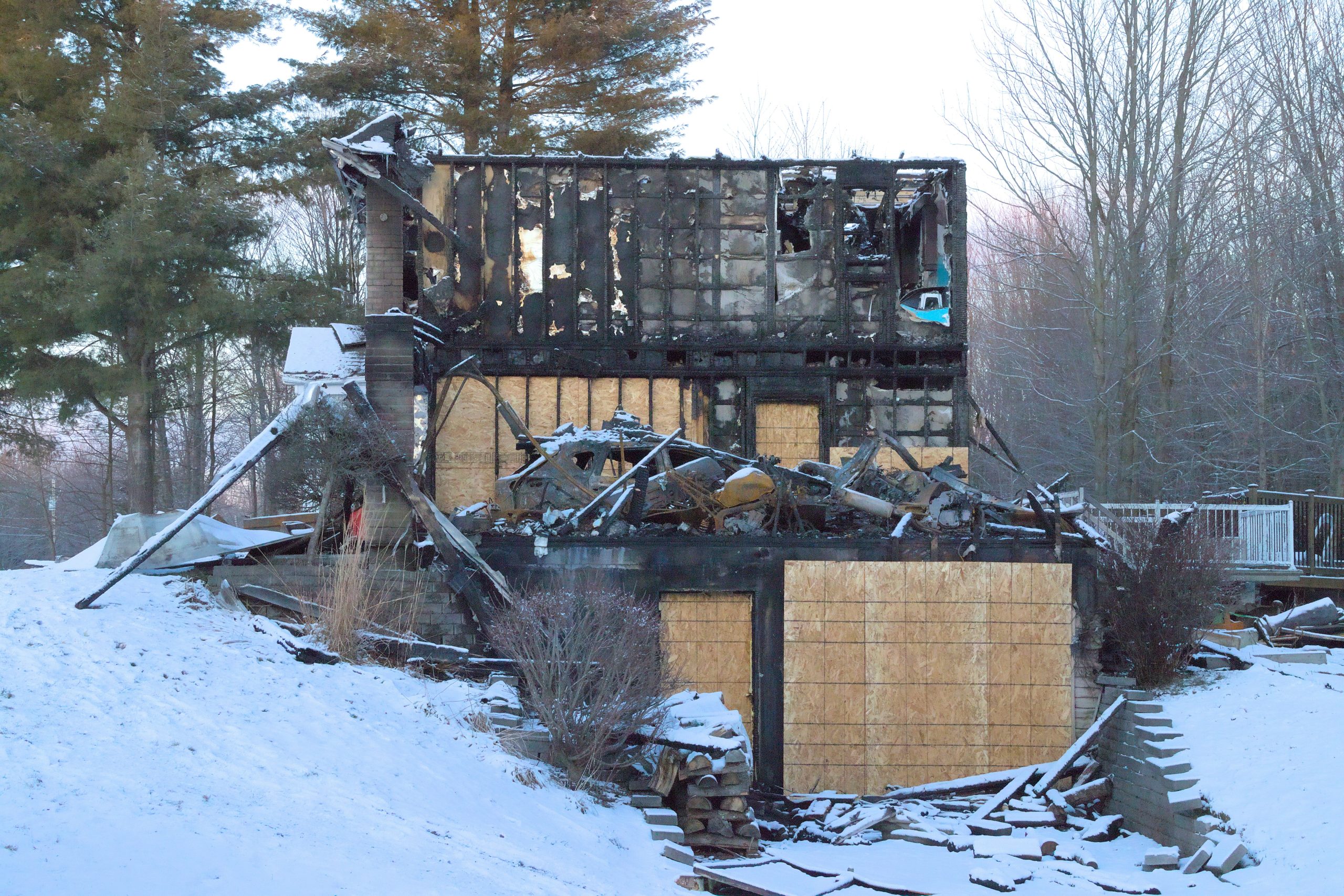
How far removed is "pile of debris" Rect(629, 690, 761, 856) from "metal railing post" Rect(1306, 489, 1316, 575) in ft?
50.3

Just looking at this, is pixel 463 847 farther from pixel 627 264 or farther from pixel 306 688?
pixel 627 264

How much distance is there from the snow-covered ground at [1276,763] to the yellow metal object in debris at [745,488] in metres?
5.56

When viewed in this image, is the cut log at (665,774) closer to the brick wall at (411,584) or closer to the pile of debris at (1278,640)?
the brick wall at (411,584)

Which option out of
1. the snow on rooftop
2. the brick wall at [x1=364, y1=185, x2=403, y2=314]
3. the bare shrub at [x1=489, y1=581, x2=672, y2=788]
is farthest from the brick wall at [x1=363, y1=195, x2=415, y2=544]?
the bare shrub at [x1=489, y1=581, x2=672, y2=788]

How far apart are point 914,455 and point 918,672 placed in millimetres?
5986

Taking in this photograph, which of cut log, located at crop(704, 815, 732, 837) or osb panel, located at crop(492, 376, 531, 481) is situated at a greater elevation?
osb panel, located at crop(492, 376, 531, 481)

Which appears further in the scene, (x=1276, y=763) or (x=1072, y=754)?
(x=1072, y=754)

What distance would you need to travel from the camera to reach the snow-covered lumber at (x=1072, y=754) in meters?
14.2

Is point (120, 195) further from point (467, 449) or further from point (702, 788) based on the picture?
point (702, 788)

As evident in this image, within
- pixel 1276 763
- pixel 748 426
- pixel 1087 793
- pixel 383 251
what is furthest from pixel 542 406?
pixel 1276 763

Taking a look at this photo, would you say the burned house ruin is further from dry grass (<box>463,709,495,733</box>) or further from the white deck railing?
the white deck railing

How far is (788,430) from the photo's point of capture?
2009 cm

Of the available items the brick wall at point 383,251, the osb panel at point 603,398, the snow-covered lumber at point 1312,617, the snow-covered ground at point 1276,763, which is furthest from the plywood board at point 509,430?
the snow-covered lumber at point 1312,617

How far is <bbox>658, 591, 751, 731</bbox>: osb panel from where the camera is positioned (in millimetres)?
14891
